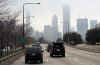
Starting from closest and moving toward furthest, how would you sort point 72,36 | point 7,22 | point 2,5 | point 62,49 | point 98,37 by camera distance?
point 2,5 → point 7,22 → point 62,49 → point 98,37 → point 72,36

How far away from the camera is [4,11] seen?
23.5 meters

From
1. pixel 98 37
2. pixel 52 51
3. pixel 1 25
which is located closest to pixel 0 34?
pixel 1 25

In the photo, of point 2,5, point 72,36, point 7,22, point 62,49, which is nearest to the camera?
point 2,5

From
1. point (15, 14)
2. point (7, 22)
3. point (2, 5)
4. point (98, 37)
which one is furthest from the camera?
point (98, 37)

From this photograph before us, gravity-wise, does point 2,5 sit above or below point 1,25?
above

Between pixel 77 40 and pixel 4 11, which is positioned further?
pixel 77 40

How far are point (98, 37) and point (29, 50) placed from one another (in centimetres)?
7383

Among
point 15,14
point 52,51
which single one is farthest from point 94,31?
point 15,14

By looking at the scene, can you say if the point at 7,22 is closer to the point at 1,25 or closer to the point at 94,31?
the point at 1,25

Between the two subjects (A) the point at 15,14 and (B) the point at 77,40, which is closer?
(A) the point at 15,14

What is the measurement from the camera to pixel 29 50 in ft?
84.6

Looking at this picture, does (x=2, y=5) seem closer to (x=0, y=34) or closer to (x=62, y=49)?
(x=0, y=34)

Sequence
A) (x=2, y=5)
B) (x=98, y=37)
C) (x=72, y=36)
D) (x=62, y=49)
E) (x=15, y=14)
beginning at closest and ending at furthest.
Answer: (x=2, y=5) < (x=15, y=14) < (x=62, y=49) < (x=98, y=37) < (x=72, y=36)

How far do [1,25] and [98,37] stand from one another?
238 ft
